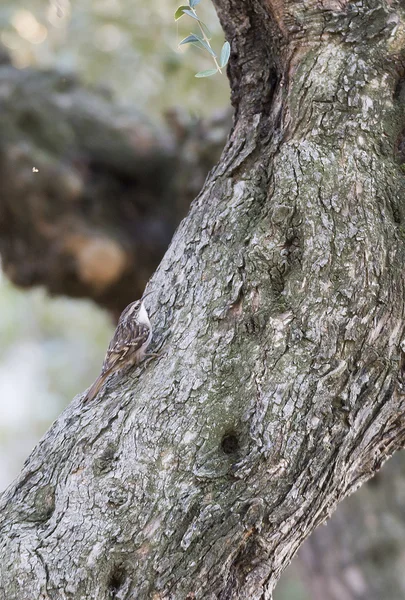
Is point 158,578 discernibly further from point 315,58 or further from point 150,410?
point 315,58

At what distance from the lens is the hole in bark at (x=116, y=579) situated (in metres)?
1.98

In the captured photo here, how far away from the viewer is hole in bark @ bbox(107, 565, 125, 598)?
1977 mm

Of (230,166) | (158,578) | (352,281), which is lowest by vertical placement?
(158,578)

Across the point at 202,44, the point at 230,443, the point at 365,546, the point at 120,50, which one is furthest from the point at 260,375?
the point at 120,50

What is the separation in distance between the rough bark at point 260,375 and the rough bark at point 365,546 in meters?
3.24

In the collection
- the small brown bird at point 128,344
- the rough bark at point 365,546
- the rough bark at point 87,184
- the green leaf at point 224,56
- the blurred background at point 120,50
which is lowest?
the rough bark at point 365,546

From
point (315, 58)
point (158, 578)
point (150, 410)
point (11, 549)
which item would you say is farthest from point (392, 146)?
point (11, 549)

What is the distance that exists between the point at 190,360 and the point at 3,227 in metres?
3.15

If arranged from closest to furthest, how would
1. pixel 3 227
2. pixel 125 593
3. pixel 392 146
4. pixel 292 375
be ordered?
pixel 125 593 → pixel 292 375 → pixel 392 146 → pixel 3 227

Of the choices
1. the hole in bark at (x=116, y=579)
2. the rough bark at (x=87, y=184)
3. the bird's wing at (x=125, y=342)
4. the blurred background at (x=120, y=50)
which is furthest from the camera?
the blurred background at (x=120, y=50)

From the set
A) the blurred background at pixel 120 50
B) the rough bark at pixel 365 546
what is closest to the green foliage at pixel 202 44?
the blurred background at pixel 120 50

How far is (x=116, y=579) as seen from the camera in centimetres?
199

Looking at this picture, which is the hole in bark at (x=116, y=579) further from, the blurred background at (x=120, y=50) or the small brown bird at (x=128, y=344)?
the blurred background at (x=120, y=50)

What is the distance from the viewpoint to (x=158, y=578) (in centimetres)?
196
